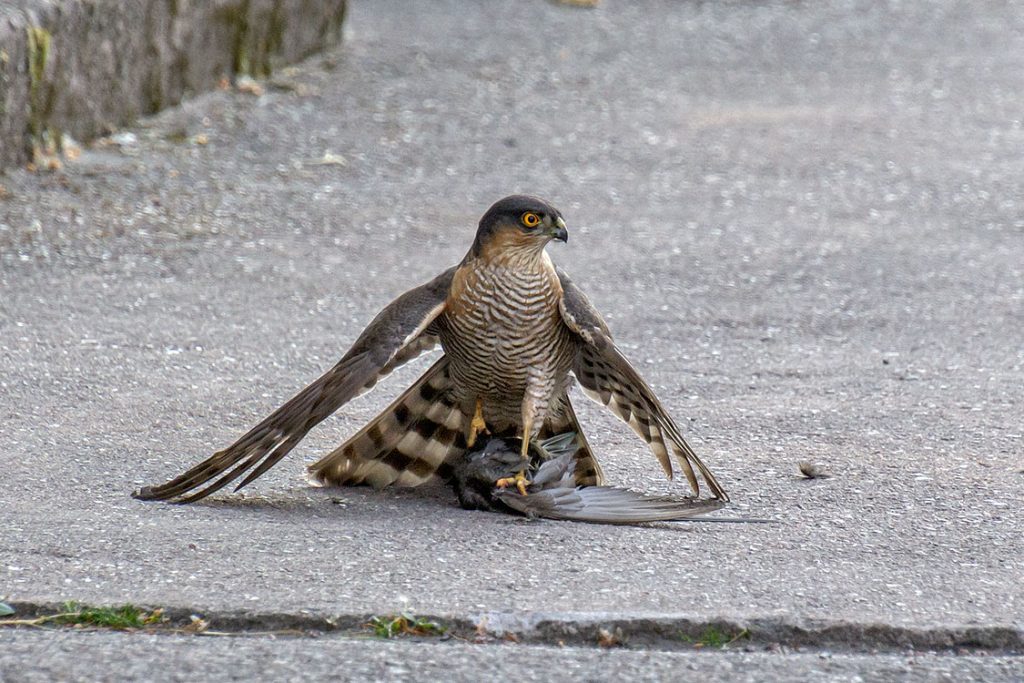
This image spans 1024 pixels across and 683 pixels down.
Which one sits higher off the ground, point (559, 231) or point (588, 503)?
point (559, 231)

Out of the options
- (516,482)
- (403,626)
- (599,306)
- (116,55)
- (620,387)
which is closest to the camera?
(403,626)

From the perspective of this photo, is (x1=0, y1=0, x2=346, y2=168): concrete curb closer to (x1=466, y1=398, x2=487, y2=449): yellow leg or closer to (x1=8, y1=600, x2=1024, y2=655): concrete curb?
(x1=466, y1=398, x2=487, y2=449): yellow leg

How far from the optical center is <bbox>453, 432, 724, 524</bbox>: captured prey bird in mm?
4383

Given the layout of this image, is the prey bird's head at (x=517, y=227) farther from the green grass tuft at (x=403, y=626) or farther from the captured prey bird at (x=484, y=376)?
the green grass tuft at (x=403, y=626)

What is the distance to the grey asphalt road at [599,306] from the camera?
3822mm

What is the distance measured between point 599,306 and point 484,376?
95.0 inches

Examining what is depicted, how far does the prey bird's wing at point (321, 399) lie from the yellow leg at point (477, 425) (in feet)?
1.12

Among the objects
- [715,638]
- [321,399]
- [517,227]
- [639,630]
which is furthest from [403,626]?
[517,227]

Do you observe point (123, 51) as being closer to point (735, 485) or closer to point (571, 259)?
point (571, 259)

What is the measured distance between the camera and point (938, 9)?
15031 mm

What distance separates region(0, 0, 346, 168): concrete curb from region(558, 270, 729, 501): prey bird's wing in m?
4.49

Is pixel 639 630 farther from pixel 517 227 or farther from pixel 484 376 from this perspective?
pixel 517 227

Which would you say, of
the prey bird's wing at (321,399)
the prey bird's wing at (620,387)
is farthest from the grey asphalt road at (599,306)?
the prey bird's wing at (620,387)

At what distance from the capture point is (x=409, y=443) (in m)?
4.64
